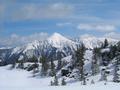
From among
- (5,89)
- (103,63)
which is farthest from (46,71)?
(5,89)

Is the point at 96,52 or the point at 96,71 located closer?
the point at 96,71

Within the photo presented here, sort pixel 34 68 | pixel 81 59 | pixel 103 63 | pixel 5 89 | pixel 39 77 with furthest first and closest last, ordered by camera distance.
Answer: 1. pixel 34 68
2. pixel 39 77
3. pixel 103 63
4. pixel 81 59
5. pixel 5 89

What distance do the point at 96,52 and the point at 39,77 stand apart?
36118 millimetres

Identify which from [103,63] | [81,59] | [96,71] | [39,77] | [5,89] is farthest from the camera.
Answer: [39,77]

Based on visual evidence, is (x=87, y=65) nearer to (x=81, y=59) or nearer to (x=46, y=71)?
(x=46, y=71)


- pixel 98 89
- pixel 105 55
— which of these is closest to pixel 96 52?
pixel 105 55

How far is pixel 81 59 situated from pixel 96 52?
2180 inches

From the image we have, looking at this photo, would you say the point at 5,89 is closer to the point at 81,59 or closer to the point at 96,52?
the point at 81,59

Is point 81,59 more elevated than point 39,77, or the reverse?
point 81,59

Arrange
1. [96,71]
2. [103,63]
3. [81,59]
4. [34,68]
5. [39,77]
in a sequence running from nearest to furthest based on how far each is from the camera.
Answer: [81,59]
[96,71]
[103,63]
[39,77]
[34,68]

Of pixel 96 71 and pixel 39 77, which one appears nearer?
pixel 96 71

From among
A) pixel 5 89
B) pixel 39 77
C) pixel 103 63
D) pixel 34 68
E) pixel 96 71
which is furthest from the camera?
pixel 34 68

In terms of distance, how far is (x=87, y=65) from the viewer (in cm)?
16488

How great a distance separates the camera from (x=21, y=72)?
19975 cm
